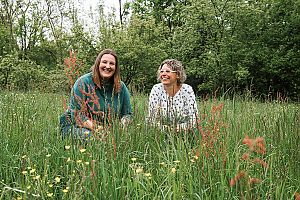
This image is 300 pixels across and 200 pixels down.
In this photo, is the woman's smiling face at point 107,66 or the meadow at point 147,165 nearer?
the meadow at point 147,165

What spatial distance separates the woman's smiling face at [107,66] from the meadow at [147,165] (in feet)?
3.78

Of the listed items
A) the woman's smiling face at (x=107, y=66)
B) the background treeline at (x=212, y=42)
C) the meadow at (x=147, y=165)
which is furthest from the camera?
the background treeline at (x=212, y=42)

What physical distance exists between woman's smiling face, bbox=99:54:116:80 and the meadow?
1.15 meters

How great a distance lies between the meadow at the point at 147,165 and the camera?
6.07ft

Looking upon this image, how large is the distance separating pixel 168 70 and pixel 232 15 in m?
12.1

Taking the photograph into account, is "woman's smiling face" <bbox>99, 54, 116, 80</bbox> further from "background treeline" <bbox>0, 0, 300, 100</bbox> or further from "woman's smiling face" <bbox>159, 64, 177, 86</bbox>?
"background treeline" <bbox>0, 0, 300, 100</bbox>

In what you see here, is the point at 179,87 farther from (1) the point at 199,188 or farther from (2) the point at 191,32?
(2) the point at 191,32

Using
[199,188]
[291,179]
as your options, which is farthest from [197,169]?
[291,179]

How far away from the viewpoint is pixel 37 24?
22062mm

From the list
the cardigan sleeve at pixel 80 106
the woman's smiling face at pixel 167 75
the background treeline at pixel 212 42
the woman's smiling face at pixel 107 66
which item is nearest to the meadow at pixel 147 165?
the cardigan sleeve at pixel 80 106

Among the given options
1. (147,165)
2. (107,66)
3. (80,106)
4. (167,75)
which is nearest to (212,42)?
(167,75)

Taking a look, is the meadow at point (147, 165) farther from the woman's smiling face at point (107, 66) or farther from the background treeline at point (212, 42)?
the background treeline at point (212, 42)

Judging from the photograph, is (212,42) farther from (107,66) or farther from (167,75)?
(107,66)

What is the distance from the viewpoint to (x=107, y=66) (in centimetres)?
409
